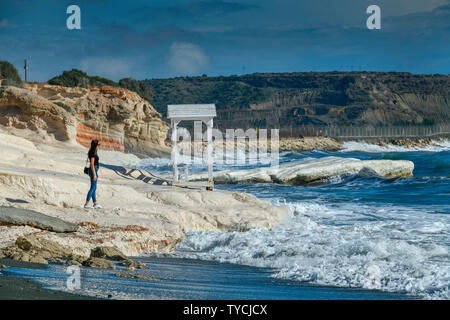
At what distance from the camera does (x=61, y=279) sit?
556 centimetres

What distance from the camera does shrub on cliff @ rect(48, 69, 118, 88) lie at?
51.4 meters

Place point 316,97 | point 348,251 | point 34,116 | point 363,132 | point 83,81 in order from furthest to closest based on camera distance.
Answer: point 316,97 < point 363,132 < point 83,81 < point 34,116 < point 348,251

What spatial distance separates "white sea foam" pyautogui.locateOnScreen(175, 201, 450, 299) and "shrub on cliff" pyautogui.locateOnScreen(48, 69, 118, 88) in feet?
141

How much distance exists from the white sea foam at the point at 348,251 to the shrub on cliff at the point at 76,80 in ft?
141

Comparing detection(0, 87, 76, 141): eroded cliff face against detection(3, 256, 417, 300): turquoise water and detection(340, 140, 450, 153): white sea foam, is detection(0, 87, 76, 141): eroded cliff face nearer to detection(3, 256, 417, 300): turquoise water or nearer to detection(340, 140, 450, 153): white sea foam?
detection(3, 256, 417, 300): turquoise water

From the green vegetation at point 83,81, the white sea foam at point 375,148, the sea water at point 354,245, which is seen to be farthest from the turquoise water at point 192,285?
the white sea foam at point 375,148

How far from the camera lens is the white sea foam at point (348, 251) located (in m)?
6.78

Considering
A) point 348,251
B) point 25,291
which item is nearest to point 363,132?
point 348,251

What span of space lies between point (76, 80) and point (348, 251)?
49.3 m

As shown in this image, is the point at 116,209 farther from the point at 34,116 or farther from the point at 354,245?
the point at 34,116

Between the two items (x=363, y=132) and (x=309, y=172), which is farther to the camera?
(x=363, y=132)

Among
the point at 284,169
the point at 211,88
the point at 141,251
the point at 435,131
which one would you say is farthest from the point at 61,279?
the point at 211,88

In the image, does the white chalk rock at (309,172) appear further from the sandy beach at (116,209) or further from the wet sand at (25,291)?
the wet sand at (25,291)

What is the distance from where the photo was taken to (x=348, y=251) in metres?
8.42
